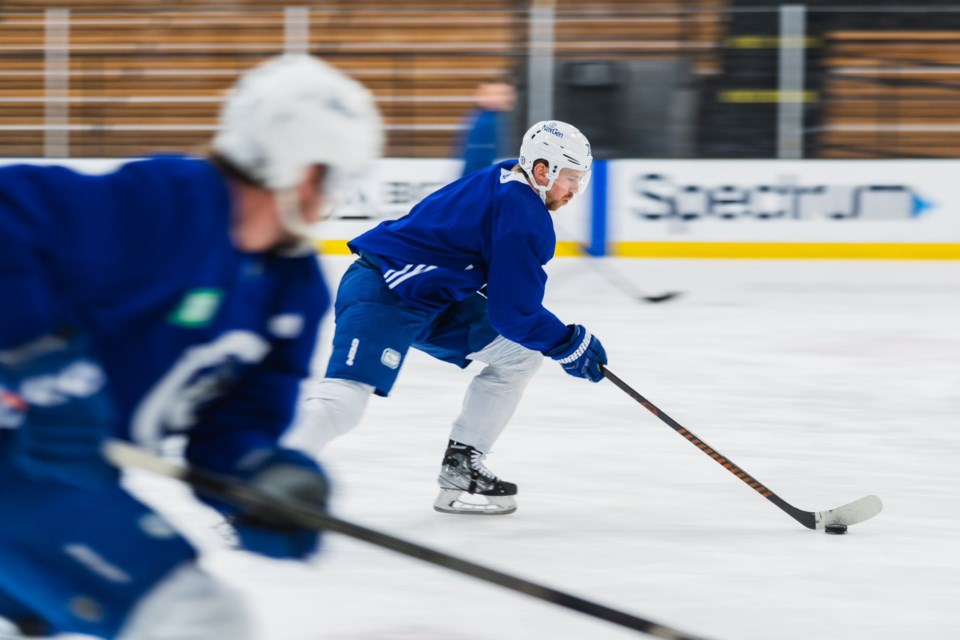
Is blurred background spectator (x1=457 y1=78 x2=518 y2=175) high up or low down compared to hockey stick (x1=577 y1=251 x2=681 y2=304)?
up

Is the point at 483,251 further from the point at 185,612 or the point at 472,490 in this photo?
the point at 185,612

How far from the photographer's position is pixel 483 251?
3084 mm

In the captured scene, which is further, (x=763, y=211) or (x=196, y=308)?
(x=763, y=211)

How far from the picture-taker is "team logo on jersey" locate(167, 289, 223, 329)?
136 centimetres

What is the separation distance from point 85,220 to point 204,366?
0.21m

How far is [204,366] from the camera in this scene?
1412mm

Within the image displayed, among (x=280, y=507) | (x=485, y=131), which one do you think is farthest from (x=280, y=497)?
(x=485, y=131)

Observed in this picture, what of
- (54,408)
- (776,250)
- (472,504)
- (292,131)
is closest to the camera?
(54,408)

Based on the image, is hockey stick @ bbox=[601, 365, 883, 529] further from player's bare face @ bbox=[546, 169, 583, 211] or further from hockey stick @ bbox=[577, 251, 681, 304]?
hockey stick @ bbox=[577, 251, 681, 304]

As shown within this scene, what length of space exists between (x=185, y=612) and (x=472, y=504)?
2.09m

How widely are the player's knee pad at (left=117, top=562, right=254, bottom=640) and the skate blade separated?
2018mm

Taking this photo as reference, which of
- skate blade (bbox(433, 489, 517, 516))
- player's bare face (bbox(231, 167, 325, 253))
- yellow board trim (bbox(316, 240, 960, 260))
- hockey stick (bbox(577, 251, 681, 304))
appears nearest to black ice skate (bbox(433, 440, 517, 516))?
skate blade (bbox(433, 489, 517, 516))

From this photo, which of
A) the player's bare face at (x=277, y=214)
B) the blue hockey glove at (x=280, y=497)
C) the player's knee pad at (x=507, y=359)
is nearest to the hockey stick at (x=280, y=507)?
the blue hockey glove at (x=280, y=497)

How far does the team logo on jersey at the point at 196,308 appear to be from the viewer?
136cm
